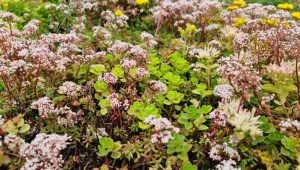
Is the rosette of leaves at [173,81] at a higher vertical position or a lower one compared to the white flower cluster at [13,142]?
lower

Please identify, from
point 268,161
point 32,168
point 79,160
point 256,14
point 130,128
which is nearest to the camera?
point 32,168

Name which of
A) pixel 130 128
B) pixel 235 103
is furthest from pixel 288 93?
pixel 130 128

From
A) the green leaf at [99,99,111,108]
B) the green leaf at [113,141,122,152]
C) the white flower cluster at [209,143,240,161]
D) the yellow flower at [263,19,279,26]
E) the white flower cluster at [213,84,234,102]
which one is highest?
the white flower cluster at [213,84,234,102]

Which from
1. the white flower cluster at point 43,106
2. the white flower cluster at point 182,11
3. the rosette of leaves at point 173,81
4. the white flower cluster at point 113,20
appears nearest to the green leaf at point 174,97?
the rosette of leaves at point 173,81

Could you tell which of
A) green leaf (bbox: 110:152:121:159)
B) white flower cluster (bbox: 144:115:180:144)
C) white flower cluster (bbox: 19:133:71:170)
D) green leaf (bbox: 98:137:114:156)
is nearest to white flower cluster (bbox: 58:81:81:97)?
green leaf (bbox: 98:137:114:156)

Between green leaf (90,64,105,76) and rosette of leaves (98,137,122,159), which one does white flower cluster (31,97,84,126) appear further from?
green leaf (90,64,105,76)

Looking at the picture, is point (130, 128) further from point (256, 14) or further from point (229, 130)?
point (256, 14)

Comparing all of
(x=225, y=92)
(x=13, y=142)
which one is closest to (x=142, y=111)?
(x=225, y=92)

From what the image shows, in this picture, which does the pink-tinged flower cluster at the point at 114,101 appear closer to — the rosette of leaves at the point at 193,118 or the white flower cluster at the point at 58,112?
the white flower cluster at the point at 58,112
